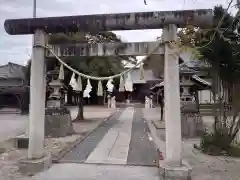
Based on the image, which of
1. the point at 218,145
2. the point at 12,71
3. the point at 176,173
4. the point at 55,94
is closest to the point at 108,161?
the point at 176,173

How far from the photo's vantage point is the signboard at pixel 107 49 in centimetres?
802

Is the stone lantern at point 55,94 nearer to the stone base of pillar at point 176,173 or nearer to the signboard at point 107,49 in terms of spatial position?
the signboard at point 107,49

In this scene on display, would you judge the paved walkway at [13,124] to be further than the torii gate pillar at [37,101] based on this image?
Yes

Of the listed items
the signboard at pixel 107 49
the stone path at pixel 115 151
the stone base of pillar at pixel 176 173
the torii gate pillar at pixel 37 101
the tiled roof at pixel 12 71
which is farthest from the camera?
the tiled roof at pixel 12 71

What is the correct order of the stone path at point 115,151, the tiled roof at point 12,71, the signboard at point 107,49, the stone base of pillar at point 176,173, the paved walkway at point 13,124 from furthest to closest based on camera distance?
the tiled roof at point 12,71 < the paved walkway at point 13,124 < the stone path at point 115,151 < the signboard at point 107,49 < the stone base of pillar at point 176,173

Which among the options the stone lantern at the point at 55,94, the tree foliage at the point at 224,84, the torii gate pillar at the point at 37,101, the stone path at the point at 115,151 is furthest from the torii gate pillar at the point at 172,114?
the stone lantern at the point at 55,94

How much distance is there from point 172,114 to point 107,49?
227cm

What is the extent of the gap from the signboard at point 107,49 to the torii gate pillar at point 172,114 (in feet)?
1.29

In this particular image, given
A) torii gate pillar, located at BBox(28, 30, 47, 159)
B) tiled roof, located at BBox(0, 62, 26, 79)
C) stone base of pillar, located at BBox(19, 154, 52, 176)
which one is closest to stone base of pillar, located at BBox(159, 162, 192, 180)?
stone base of pillar, located at BBox(19, 154, 52, 176)

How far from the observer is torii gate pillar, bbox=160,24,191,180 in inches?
293

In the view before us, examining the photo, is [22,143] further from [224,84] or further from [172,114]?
[224,84]

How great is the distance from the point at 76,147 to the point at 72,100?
37.7 m

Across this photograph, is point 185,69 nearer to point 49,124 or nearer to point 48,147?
point 49,124

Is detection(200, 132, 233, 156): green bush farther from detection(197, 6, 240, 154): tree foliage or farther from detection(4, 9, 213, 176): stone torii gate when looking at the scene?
detection(4, 9, 213, 176): stone torii gate
